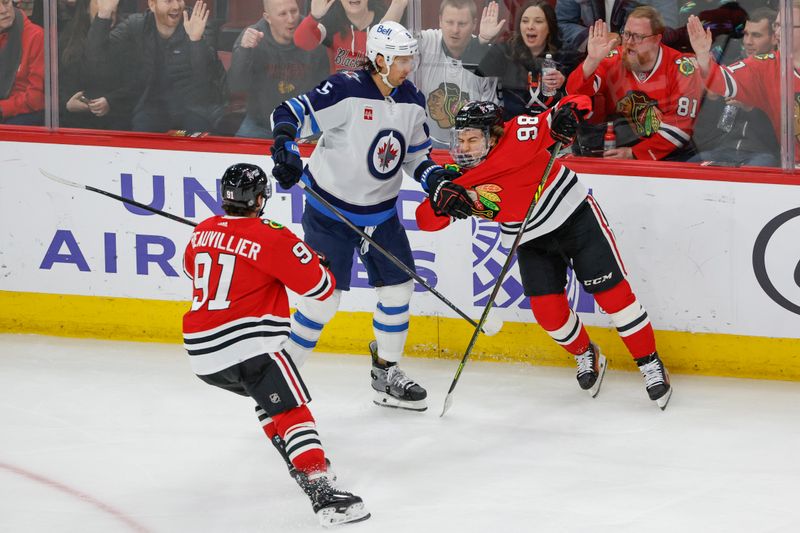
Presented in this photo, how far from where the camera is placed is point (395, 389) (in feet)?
14.1

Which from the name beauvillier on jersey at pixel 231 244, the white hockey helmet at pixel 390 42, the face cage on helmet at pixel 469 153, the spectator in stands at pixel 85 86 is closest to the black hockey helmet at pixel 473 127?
the face cage on helmet at pixel 469 153

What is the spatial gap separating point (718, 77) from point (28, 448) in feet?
8.96

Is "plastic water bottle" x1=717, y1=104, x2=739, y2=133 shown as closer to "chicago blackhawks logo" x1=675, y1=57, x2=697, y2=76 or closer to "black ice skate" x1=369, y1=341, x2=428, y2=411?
"chicago blackhawks logo" x1=675, y1=57, x2=697, y2=76

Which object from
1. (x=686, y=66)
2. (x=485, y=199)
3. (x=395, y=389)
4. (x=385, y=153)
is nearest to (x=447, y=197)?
(x=485, y=199)

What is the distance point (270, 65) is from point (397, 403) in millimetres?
1493

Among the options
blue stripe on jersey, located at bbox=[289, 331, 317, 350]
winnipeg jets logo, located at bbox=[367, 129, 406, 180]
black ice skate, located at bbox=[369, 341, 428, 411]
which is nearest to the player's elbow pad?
winnipeg jets logo, located at bbox=[367, 129, 406, 180]

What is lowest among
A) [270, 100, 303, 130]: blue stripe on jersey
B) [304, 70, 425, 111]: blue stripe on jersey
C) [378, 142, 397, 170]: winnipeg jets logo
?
[378, 142, 397, 170]: winnipeg jets logo

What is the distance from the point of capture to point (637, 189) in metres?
4.44

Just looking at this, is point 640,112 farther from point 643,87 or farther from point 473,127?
point 473,127

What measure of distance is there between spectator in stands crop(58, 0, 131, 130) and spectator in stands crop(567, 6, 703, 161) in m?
1.88

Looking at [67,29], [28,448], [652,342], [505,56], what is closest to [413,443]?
[652,342]

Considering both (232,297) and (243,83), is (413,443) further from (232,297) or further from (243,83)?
(243,83)

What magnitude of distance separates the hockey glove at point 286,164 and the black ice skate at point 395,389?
93cm

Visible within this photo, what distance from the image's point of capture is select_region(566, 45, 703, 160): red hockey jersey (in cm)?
439
